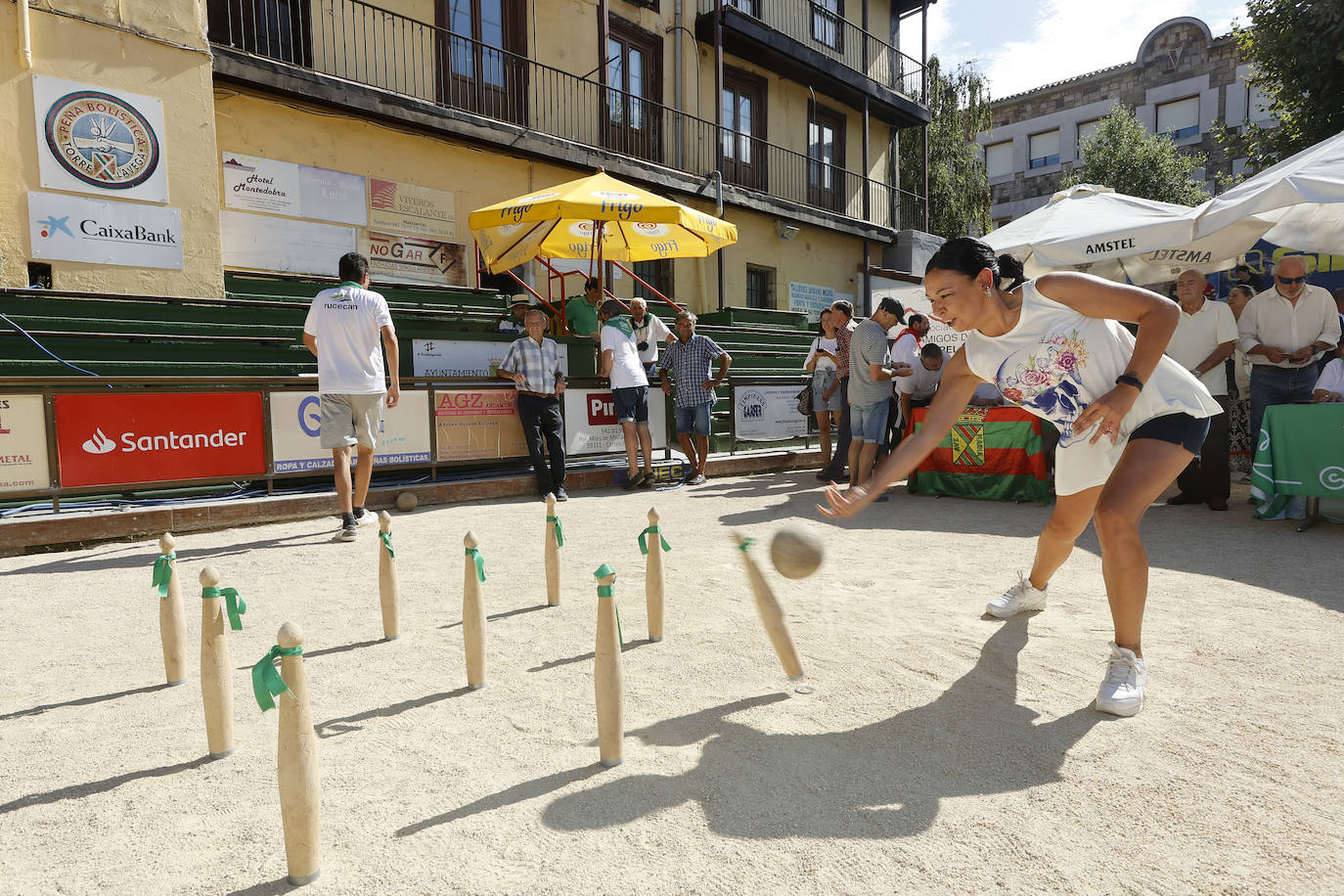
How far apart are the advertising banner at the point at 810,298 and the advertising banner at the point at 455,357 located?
37.5ft

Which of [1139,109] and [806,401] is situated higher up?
[1139,109]

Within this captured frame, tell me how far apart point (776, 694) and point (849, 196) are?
2104 centimetres

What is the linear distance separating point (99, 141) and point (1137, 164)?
31.6 m

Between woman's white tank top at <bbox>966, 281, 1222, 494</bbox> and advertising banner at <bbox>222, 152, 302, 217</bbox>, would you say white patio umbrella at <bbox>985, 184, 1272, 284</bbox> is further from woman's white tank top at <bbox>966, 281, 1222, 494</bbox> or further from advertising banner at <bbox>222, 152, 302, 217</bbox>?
advertising banner at <bbox>222, 152, 302, 217</bbox>

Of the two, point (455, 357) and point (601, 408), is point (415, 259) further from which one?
point (601, 408)

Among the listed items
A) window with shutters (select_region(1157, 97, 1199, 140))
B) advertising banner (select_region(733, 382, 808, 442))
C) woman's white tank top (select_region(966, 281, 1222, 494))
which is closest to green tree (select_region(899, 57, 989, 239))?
window with shutters (select_region(1157, 97, 1199, 140))

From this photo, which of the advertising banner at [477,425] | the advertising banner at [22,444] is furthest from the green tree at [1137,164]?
the advertising banner at [22,444]

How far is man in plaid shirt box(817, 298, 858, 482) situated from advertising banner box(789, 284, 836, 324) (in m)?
9.84

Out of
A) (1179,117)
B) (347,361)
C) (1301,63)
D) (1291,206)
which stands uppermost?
(1179,117)

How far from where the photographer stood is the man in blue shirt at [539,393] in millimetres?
8703

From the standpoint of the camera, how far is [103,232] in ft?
29.9

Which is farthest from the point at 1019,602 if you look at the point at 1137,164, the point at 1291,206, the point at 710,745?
the point at 1137,164

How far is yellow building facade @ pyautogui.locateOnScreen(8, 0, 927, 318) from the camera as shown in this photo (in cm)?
898

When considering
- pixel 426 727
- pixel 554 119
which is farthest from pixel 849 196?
pixel 426 727
